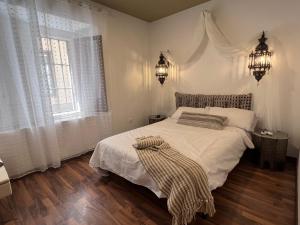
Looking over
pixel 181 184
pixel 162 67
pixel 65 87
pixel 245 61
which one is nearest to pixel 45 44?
pixel 65 87

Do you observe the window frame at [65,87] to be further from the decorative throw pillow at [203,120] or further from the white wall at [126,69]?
the decorative throw pillow at [203,120]

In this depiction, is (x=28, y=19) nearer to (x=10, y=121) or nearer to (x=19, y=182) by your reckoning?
(x=10, y=121)

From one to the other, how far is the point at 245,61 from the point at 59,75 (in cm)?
294

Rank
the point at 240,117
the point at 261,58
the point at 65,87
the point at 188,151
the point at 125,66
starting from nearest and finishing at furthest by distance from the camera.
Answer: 1. the point at 188,151
2. the point at 261,58
3. the point at 240,117
4. the point at 65,87
5. the point at 125,66

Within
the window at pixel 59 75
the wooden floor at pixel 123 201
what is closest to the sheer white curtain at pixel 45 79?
the window at pixel 59 75

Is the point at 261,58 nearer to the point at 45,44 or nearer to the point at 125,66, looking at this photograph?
the point at 125,66

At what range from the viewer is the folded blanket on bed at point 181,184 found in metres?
1.38

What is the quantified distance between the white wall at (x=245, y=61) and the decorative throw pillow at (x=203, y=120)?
0.69 m

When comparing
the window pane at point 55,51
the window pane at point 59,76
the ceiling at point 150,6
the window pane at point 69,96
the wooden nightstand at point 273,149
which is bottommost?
the wooden nightstand at point 273,149

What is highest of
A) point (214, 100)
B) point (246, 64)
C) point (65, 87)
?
point (246, 64)

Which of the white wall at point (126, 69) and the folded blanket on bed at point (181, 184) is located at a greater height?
the white wall at point (126, 69)

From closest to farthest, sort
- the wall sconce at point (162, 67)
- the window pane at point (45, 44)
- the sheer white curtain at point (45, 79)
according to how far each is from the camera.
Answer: the sheer white curtain at point (45, 79)
the window pane at point (45, 44)
the wall sconce at point (162, 67)

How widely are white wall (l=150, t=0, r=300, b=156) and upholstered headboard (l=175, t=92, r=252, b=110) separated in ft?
0.48

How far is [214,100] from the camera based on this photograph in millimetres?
3072
